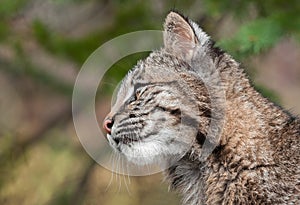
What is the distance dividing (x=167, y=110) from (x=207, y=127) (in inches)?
8.2

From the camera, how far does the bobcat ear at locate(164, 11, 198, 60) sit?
4871 mm

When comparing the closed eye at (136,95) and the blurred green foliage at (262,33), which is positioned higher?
the blurred green foliage at (262,33)

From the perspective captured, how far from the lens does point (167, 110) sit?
15.6ft

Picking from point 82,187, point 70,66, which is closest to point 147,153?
point 82,187

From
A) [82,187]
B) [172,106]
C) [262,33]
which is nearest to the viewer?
[172,106]

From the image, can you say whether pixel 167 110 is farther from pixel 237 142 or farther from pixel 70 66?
pixel 70 66

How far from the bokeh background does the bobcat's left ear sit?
1022 millimetres

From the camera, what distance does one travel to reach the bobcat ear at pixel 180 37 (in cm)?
487

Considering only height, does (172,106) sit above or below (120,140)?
above

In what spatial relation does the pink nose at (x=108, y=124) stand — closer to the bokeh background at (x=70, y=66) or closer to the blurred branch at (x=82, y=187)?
the bokeh background at (x=70, y=66)

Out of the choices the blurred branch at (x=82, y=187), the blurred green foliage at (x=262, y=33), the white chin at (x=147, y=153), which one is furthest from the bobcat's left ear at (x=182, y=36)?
the blurred branch at (x=82, y=187)

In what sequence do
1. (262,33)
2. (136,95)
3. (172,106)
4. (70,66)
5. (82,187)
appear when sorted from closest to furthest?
1. (172,106)
2. (136,95)
3. (262,33)
4. (82,187)
5. (70,66)

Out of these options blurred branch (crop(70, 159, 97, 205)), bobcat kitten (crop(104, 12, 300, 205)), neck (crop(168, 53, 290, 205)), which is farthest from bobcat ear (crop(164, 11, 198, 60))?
blurred branch (crop(70, 159, 97, 205))

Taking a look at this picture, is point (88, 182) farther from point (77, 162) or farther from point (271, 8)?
point (271, 8)
